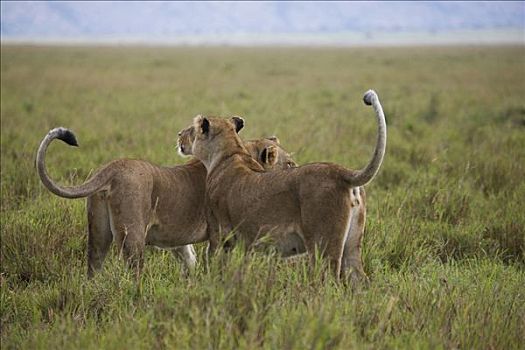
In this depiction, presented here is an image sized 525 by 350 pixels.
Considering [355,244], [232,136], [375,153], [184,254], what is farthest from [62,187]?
[375,153]

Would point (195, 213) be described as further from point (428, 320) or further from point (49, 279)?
point (428, 320)

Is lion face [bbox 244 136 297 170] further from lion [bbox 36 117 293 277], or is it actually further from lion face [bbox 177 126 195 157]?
lion face [bbox 177 126 195 157]

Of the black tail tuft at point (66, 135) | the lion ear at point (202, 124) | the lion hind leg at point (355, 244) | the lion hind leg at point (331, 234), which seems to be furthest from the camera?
the lion ear at point (202, 124)

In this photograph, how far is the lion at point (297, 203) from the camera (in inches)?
Result: 164

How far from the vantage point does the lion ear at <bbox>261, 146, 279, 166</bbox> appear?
545 cm

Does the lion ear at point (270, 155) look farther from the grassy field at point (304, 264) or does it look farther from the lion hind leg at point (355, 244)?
the lion hind leg at point (355, 244)

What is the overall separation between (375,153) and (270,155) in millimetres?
1569

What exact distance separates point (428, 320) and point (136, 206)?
204 cm

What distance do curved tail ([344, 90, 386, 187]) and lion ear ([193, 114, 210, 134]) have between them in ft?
5.11

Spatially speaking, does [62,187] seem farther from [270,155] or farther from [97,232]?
[270,155]

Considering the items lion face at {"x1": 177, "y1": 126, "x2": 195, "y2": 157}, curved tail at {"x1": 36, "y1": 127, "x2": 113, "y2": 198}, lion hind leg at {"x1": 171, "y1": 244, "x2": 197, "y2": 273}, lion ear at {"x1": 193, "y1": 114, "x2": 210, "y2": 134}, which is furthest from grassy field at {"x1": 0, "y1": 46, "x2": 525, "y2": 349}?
lion ear at {"x1": 193, "y1": 114, "x2": 210, "y2": 134}

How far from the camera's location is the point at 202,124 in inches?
213

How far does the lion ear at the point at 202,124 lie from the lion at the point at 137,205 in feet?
1.14

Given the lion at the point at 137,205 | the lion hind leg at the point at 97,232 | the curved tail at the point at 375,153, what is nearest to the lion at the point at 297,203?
the curved tail at the point at 375,153
